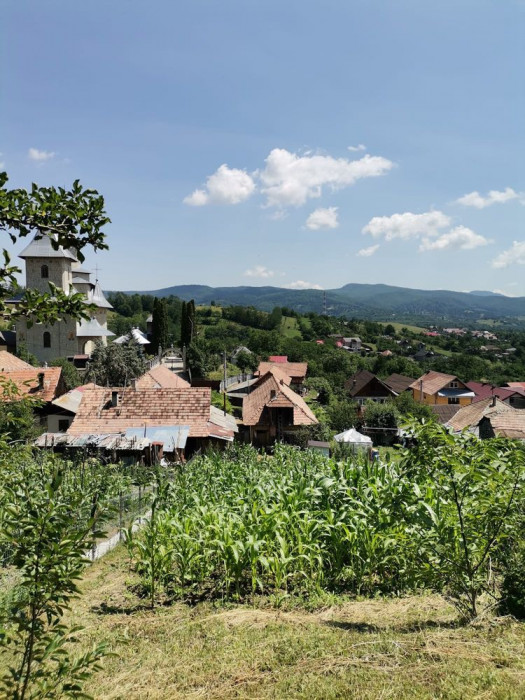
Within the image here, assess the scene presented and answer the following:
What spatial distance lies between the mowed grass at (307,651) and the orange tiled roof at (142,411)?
676 inches

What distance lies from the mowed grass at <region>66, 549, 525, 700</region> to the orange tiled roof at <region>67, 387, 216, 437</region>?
1716cm

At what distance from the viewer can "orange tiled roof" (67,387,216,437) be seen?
76.8 feet

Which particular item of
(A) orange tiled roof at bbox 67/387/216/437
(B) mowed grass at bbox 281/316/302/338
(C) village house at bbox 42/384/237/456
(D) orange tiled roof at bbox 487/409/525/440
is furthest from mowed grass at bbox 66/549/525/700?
(B) mowed grass at bbox 281/316/302/338

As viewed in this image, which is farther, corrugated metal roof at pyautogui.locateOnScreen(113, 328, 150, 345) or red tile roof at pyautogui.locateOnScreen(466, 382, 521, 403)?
corrugated metal roof at pyautogui.locateOnScreen(113, 328, 150, 345)

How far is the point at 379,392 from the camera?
61406 millimetres

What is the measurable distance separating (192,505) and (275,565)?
9.33ft

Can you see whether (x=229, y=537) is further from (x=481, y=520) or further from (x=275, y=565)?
(x=481, y=520)

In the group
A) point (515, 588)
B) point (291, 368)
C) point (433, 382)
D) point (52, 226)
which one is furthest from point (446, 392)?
point (52, 226)

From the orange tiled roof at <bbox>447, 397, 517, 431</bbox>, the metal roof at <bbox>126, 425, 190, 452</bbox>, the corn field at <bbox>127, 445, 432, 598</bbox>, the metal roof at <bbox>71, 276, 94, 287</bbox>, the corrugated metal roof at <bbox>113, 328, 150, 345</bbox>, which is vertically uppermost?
the metal roof at <bbox>71, 276, 94, 287</bbox>

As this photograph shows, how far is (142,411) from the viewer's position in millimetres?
24469

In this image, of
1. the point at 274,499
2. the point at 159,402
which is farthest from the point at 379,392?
the point at 274,499

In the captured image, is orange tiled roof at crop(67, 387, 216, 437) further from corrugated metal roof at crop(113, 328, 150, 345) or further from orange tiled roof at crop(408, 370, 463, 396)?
orange tiled roof at crop(408, 370, 463, 396)

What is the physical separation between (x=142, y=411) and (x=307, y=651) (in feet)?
67.4

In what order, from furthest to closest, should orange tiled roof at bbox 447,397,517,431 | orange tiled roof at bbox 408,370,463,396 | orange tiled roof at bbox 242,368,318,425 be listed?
orange tiled roof at bbox 408,370,463,396, orange tiled roof at bbox 447,397,517,431, orange tiled roof at bbox 242,368,318,425
